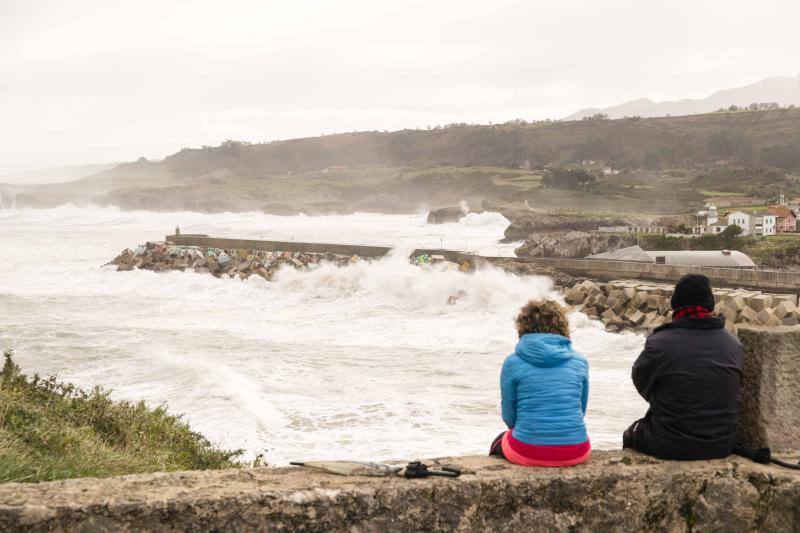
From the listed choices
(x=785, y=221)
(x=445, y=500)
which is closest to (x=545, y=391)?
(x=445, y=500)

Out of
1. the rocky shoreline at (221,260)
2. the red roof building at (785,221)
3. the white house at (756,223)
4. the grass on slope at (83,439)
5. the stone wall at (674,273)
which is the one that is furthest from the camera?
the red roof building at (785,221)

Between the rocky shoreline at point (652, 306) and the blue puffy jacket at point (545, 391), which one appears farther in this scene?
the rocky shoreline at point (652, 306)

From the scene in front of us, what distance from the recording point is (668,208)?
90250 millimetres

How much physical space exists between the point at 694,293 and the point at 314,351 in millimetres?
12700

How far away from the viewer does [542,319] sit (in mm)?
3746

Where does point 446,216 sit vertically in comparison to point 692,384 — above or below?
below

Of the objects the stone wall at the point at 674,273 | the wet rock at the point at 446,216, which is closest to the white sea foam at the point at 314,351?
the stone wall at the point at 674,273

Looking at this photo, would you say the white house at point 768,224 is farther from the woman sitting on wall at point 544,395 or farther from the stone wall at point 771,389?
the woman sitting on wall at point 544,395

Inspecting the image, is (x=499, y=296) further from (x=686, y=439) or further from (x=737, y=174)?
(x=737, y=174)

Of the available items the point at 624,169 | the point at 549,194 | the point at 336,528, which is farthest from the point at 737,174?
the point at 336,528

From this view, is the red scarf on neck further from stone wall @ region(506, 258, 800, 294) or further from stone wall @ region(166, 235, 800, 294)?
stone wall @ region(506, 258, 800, 294)

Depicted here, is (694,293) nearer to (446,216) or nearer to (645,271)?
(645,271)

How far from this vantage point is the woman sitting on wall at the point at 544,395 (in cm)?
348

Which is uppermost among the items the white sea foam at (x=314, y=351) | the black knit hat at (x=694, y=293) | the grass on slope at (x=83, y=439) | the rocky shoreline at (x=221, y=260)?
the black knit hat at (x=694, y=293)
